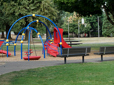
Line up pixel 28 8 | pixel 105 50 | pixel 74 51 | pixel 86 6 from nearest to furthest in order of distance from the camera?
pixel 74 51
pixel 105 50
pixel 86 6
pixel 28 8

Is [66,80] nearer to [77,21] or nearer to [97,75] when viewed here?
[97,75]

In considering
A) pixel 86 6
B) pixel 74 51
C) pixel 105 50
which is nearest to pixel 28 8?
pixel 86 6

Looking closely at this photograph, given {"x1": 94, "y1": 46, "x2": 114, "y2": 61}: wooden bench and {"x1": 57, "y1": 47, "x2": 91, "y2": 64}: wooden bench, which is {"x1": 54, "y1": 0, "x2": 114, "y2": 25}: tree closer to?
{"x1": 94, "y1": 46, "x2": 114, "y2": 61}: wooden bench

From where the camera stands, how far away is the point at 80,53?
12.8 m

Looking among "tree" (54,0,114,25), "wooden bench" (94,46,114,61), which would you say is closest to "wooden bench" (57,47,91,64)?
"wooden bench" (94,46,114,61)

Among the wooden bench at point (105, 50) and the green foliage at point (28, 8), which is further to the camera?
the green foliage at point (28, 8)

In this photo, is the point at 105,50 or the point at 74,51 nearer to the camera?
the point at 74,51

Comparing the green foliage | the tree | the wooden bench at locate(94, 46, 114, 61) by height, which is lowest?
the wooden bench at locate(94, 46, 114, 61)

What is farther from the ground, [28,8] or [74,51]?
[28,8]

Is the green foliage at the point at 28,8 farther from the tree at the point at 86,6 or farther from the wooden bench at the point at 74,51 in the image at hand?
the wooden bench at the point at 74,51

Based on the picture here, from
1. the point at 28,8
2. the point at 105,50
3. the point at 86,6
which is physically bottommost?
the point at 105,50

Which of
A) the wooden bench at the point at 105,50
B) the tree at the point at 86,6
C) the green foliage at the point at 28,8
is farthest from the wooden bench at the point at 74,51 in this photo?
the green foliage at the point at 28,8

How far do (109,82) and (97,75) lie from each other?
3.93ft

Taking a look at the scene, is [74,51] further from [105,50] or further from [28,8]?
[28,8]
